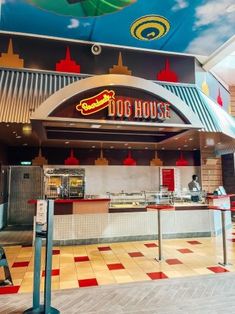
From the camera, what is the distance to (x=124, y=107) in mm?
5547

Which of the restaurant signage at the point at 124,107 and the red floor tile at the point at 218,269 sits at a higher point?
the restaurant signage at the point at 124,107

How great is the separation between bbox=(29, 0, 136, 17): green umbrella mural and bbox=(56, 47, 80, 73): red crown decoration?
4.87 ft

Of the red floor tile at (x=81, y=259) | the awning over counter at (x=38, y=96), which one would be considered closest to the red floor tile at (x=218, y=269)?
the red floor tile at (x=81, y=259)

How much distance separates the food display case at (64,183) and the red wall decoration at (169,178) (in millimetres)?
3101

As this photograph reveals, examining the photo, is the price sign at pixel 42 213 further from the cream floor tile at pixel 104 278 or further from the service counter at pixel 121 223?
the service counter at pixel 121 223

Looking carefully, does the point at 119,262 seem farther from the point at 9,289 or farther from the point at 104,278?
the point at 9,289

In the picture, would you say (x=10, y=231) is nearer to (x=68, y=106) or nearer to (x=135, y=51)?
(x=68, y=106)

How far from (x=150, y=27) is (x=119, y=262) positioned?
5.68m

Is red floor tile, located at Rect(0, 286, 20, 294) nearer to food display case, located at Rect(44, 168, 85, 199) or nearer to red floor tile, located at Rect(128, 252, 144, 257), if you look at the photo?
red floor tile, located at Rect(128, 252, 144, 257)

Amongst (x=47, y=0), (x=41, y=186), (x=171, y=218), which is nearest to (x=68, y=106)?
(x=47, y=0)

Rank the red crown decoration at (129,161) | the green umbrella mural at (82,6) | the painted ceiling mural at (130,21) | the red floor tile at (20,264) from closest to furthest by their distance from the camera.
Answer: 1. the red floor tile at (20,264)
2. the green umbrella mural at (82,6)
3. the painted ceiling mural at (130,21)
4. the red crown decoration at (129,161)

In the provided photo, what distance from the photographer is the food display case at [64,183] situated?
8.95 metres

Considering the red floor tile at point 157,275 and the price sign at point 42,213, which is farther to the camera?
the red floor tile at point 157,275

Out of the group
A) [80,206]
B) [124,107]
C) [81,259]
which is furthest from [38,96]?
[81,259]
